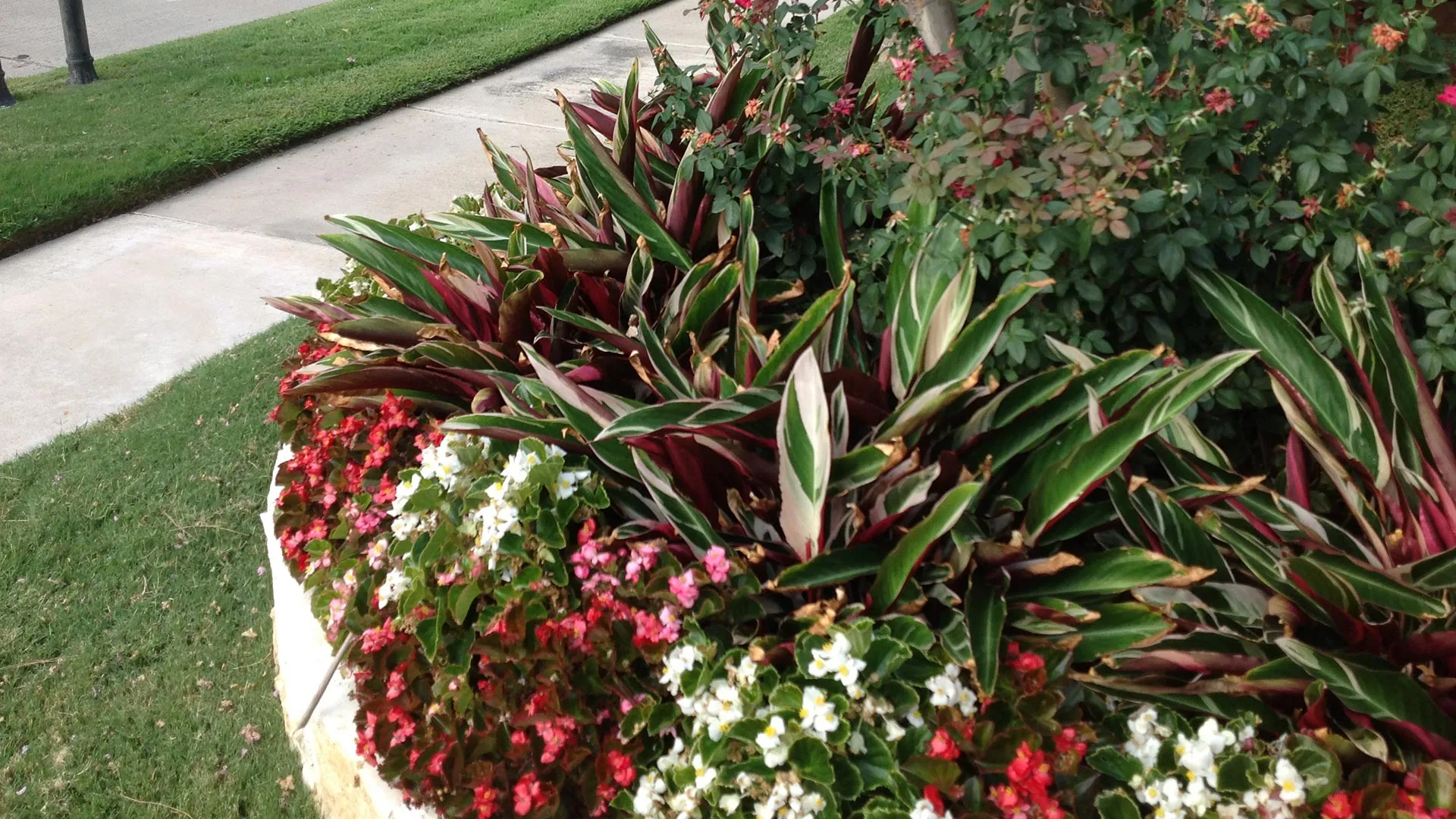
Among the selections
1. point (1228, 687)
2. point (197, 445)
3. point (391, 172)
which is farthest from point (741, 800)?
point (391, 172)

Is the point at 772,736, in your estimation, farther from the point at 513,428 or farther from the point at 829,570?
the point at 513,428

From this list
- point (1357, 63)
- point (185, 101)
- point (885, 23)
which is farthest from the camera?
point (185, 101)

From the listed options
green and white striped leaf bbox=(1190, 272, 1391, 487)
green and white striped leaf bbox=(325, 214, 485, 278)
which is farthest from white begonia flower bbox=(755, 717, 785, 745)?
green and white striped leaf bbox=(325, 214, 485, 278)

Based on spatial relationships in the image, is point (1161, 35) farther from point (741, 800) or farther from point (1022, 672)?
point (741, 800)

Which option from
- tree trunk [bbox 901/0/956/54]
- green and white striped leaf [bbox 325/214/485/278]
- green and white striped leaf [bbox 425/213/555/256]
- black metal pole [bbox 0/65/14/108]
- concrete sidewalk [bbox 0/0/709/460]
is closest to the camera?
tree trunk [bbox 901/0/956/54]

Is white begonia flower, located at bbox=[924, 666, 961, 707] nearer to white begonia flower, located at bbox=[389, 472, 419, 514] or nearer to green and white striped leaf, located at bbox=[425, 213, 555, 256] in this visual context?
white begonia flower, located at bbox=[389, 472, 419, 514]

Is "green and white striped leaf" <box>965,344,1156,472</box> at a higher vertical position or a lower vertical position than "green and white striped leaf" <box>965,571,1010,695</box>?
higher

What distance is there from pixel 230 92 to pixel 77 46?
1.38 meters

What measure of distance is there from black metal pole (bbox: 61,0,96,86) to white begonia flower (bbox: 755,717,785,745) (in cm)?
844

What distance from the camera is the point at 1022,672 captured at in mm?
1705

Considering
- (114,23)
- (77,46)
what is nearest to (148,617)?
(77,46)

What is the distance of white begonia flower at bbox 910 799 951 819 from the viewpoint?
1.53m

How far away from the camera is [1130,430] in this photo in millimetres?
1708

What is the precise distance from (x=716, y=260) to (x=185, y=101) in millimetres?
6457
